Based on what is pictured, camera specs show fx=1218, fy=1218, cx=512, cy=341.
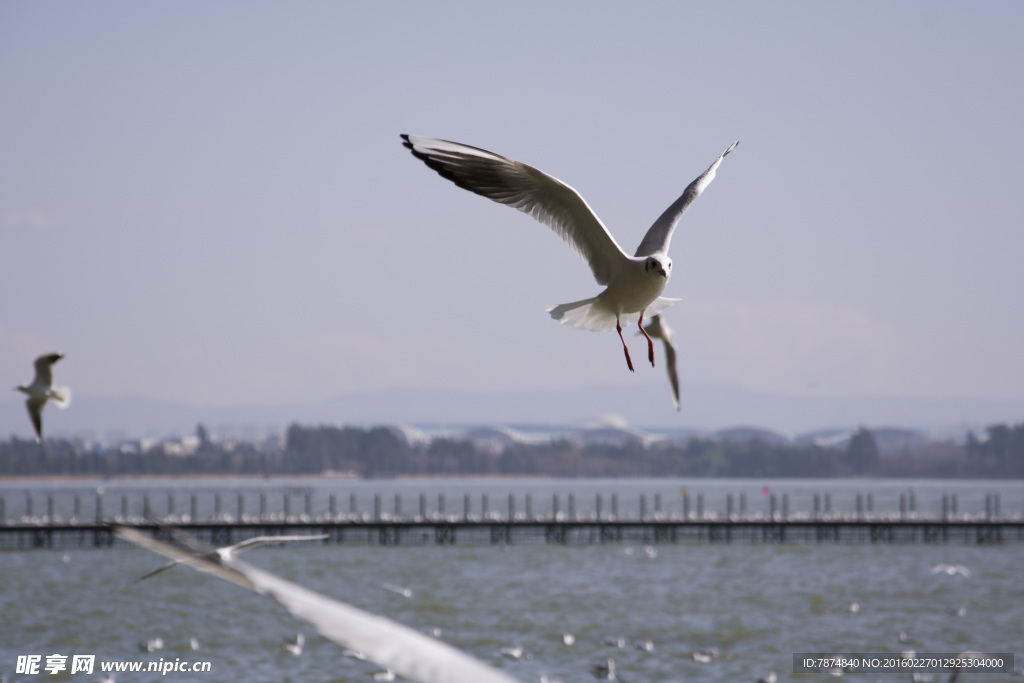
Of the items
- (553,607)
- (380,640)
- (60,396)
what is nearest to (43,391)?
(60,396)

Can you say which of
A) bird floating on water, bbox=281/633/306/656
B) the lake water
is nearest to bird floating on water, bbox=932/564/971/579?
the lake water

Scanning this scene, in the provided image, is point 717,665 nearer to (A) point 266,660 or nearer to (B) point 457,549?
(A) point 266,660

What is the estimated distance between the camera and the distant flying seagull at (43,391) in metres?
10.0

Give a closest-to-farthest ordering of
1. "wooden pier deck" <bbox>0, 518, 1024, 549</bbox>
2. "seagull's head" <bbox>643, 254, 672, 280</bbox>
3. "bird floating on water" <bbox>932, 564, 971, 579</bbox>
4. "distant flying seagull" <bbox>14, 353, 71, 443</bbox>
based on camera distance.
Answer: "seagull's head" <bbox>643, 254, 672, 280</bbox>
"distant flying seagull" <bbox>14, 353, 71, 443</bbox>
"bird floating on water" <bbox>932, 564, 971, 579</bbox>
"wooden pier deck" <bbox>0, 518, 1024, 549</bbox>

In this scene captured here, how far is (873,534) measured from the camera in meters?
62.3

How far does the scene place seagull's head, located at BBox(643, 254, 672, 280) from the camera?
13.9 ft

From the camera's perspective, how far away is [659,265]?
426cm

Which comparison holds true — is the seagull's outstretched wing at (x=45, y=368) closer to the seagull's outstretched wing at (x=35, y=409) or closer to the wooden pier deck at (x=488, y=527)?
the seagull's outstretched wing at (x=35, y=409)

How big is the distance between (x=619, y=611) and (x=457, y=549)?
23.5 metres

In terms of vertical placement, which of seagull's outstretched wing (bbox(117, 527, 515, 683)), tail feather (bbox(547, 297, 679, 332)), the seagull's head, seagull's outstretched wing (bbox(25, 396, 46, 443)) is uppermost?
the seagull's head

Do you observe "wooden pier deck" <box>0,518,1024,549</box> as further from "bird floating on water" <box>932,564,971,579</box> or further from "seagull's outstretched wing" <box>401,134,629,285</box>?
"seagull's outstretched wing" <box>401,134,629,285</box>

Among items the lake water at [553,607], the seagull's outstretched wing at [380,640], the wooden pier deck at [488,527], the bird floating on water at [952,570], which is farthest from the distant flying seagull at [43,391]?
the wooden pier deck at [488,527]

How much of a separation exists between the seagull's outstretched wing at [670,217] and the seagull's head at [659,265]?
294 mm

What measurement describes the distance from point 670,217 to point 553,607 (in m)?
37.8
